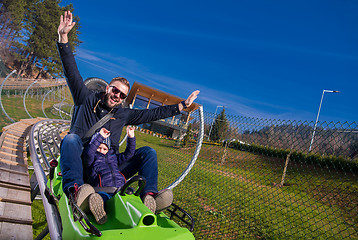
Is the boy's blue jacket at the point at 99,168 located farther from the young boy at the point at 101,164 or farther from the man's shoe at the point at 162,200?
the man's shoe at the point at 162,200

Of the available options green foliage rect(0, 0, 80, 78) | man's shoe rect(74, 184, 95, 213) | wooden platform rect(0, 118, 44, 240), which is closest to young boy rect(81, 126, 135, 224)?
man's shoe rect(74, 184, 95, 213)

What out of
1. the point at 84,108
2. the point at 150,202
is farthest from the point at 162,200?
the point at 84,108

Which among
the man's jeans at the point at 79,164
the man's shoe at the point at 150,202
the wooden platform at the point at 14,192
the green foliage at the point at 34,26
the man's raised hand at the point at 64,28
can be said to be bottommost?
the wooden platform at the point at 14,192

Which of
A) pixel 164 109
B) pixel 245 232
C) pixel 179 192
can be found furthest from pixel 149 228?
pixel 179 192

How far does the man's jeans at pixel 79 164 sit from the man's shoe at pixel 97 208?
12.5 inches

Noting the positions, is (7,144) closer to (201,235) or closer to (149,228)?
(201,235)

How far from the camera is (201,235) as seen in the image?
3.89 metres

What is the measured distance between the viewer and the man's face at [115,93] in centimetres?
301

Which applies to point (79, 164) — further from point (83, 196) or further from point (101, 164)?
point (83, 196)

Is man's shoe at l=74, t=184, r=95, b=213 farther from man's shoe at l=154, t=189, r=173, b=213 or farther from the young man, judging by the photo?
man's shoe at l=154, t=189, r=173, b=213

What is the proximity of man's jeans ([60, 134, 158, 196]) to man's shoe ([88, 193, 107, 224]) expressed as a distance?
0.32 m

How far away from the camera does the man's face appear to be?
119 inches

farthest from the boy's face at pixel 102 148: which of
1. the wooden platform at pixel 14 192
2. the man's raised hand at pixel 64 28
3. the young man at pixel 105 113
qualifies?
the man's raised hand at pixel 64 28

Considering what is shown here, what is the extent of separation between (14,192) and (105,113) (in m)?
1.75
